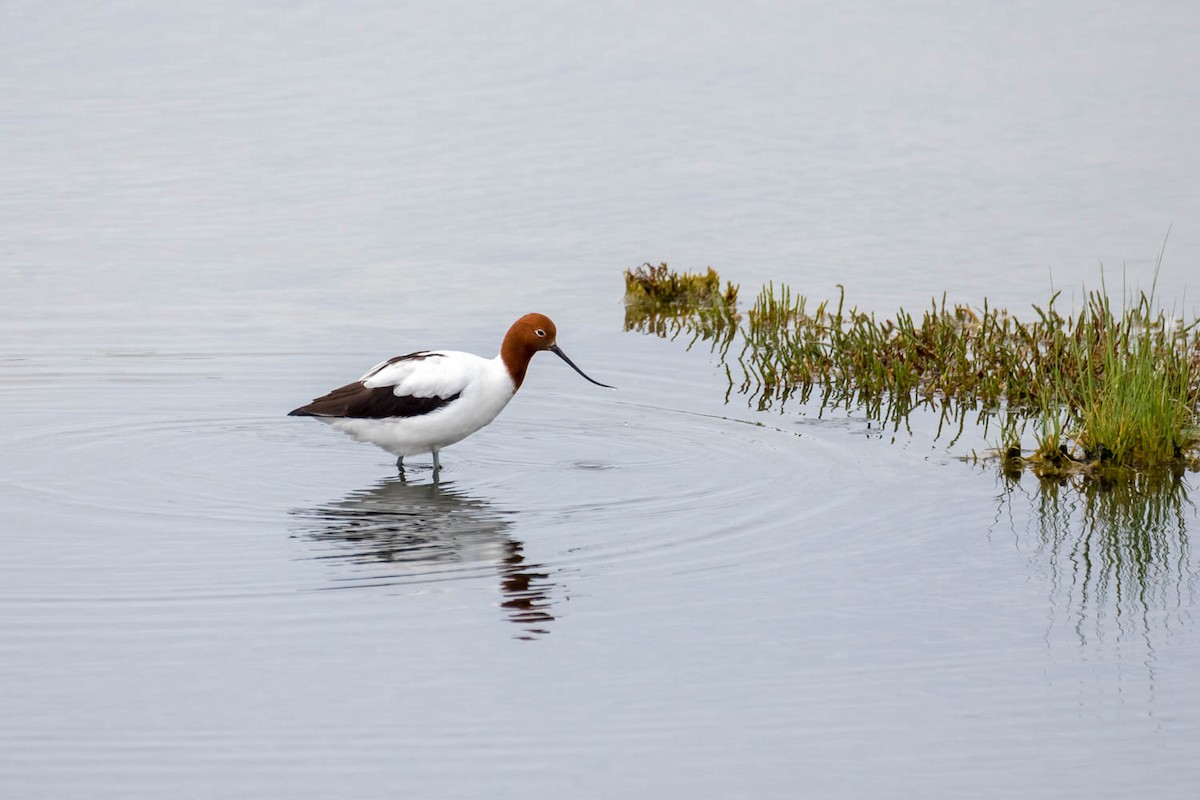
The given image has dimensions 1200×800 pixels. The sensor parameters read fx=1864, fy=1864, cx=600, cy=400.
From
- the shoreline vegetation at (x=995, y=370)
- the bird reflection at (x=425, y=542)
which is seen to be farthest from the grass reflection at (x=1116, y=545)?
the bird reflection at (x=425, y=542)

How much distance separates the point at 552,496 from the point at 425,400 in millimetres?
1202

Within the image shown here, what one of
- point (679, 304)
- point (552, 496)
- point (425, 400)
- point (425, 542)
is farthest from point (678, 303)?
point (425, 542)

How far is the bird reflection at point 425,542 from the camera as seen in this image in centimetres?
961

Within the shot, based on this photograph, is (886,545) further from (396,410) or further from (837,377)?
(837,377)

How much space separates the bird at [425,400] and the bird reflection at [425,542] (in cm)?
35

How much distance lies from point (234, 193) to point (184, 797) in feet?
57.9

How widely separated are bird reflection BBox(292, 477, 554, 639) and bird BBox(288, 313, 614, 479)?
1.16ft

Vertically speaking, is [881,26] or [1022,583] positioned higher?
[881,26]

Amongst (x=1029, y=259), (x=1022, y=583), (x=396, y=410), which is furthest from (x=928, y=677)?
(x=1029, y=259)

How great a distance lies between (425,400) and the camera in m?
12.1

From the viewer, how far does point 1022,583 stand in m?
9.64

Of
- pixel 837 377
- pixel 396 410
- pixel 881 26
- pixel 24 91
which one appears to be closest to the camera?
pixel 396 410

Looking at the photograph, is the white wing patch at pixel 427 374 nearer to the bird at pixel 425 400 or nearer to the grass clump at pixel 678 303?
the bird at pixel 425 400

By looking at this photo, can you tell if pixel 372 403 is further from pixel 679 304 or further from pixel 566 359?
pixel 679 304
